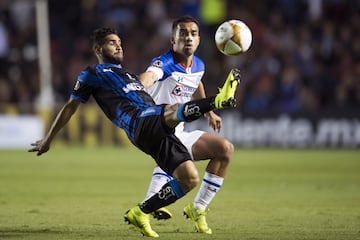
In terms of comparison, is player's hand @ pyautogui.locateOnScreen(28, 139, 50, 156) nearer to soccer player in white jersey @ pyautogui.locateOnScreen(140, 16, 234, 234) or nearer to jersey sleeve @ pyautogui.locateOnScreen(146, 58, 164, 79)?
soccer player in white jersey @ pyautogui.locateOnScreen(140, 16, 234, 234)

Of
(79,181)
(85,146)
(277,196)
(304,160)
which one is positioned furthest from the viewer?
(85,146)

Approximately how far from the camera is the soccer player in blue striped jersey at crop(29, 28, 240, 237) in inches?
299

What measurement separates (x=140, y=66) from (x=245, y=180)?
9.67m

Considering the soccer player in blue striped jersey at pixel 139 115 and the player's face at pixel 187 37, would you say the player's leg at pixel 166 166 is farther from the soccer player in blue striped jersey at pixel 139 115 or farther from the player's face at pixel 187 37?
the player's face at pixel 187 37

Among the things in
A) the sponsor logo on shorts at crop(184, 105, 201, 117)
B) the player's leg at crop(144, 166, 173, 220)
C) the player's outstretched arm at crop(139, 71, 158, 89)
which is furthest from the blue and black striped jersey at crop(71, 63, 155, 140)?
the player's leg at crop(144, 166, 173, 220)

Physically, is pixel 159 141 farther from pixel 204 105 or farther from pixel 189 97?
pixel 189 97

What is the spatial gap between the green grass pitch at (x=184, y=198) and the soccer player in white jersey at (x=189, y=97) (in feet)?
1.04

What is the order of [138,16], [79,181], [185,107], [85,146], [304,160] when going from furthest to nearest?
[138,16]
[85,146]
[304,160]
[79,181]
[185,107]

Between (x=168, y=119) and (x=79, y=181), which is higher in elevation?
(x=168, y=119)

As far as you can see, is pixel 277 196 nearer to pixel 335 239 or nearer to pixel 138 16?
pixel 335 239

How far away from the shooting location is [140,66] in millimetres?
23703

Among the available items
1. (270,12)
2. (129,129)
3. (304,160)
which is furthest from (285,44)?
(129,129)

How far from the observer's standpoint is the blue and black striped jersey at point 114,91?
789 centimetres

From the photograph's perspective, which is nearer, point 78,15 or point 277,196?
point 277,196
